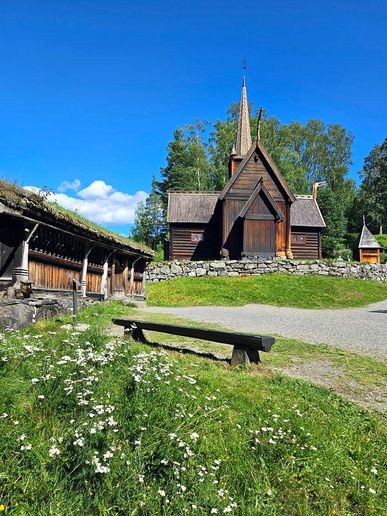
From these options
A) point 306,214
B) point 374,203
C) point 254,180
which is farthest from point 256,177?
point 374,203

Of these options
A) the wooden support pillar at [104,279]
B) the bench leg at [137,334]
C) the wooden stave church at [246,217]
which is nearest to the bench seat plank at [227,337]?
the bench leg at [137,334]

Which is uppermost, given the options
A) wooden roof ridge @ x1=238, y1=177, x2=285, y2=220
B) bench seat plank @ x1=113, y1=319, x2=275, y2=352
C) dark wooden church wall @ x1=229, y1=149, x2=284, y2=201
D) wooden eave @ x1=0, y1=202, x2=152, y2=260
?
dark wooden church wall @ x1=229, y1=149, x2=284, y2=201

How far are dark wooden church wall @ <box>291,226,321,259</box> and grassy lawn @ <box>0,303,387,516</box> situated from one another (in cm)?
3067

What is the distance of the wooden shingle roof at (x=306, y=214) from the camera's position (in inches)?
1337

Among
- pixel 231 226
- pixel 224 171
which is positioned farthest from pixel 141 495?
pixel 224 171

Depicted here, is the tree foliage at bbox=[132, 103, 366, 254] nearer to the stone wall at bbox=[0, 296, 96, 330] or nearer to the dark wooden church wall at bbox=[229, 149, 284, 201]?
the dark wooden church wall at bbox=[229, 149, 284, 201]

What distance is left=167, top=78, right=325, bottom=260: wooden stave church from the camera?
1064 inches

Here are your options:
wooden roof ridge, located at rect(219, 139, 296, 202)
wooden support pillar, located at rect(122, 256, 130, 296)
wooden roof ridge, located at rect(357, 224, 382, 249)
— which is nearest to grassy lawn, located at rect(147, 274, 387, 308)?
wooden support pillar, located at rect(122, 256, 130, 296)

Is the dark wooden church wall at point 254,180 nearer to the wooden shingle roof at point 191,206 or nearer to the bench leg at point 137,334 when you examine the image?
the wooden shingle roof at point 191,206

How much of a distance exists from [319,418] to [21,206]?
6.18m

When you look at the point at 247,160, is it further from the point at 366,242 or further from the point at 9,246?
the point at 9,246

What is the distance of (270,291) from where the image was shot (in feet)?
66.7

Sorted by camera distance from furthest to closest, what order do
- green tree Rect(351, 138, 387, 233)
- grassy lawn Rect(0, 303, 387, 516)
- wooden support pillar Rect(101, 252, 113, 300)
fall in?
green tree Rect(351, 138, 387, 233) < wooden support pillar Rect(101, 252, 113, 300) < grassy lawn Rect(0, 303, 387, 516)

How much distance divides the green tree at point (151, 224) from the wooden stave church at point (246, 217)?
16252mm
